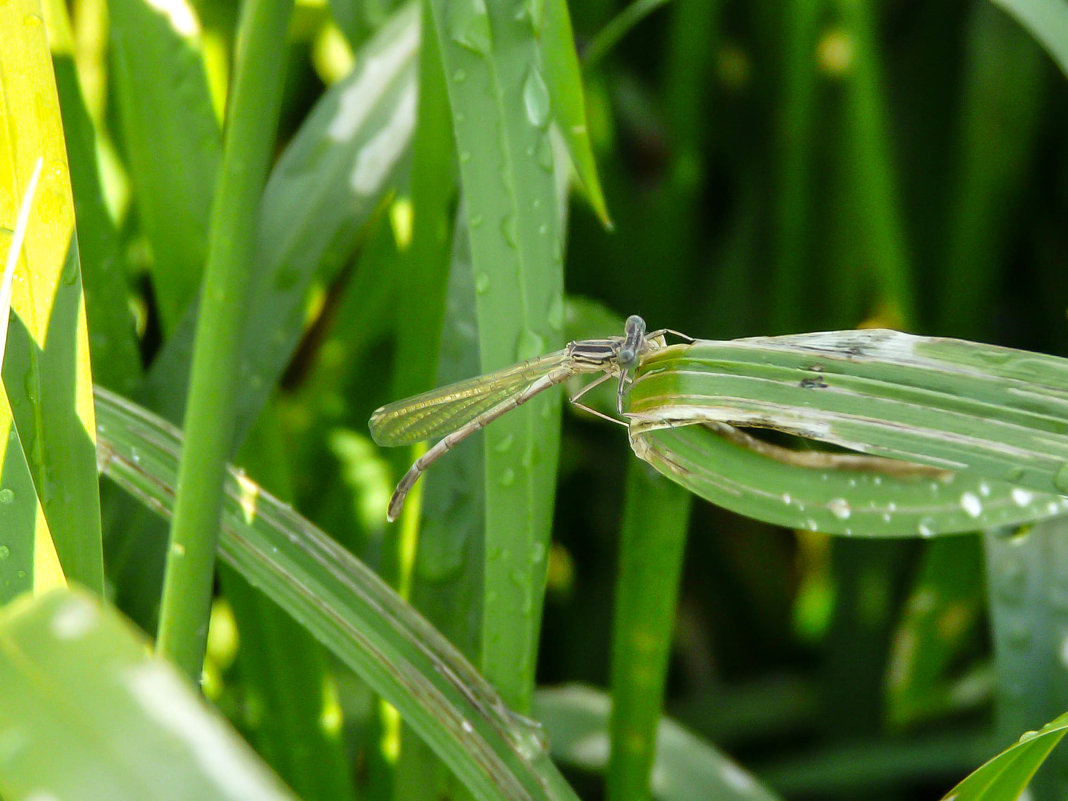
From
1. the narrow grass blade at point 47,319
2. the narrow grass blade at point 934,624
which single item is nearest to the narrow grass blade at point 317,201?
the narrow grass blade at point 47,319

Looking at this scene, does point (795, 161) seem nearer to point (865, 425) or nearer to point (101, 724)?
point (865, 425)

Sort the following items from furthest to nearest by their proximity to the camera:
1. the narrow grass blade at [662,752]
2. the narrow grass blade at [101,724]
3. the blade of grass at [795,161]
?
the blade of grass at [795,161] → the narrow grass blade at [662,752] → the narrow grass blade at [101,724]

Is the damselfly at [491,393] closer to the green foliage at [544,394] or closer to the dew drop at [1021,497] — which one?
the green foliage at [544,394]

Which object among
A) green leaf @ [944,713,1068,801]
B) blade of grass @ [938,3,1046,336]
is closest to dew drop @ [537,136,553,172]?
green leaf @ [944,713,1068,801]

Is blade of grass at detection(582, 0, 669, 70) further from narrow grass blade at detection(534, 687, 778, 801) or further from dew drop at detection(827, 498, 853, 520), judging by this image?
narrow grass blade at detection(534, 687, 778, 801)

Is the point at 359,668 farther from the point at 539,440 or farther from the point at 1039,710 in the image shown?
the point at 1039,710

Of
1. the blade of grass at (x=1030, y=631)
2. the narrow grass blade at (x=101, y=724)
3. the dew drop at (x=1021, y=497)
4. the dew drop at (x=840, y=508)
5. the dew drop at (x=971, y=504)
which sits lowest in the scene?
the blade of grass at (x=1030, y=631)

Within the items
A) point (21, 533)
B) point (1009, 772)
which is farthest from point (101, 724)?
point (1009, 772)
